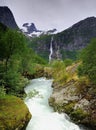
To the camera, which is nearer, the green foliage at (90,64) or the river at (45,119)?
the river at (45,119)

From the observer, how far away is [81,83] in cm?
4088

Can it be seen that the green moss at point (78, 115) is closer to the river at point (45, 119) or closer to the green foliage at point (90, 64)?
the river at point (45, 119)

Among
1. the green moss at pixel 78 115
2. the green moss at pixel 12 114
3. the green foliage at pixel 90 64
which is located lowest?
the green moss at pixel 78 115

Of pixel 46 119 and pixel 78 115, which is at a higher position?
pixel 46 119

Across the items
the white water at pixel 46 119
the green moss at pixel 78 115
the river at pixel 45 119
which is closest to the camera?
the river at pixel 45 119

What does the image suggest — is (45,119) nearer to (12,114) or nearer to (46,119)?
(46,119)

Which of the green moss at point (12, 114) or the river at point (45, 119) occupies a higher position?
the green moss at point (12, 114)

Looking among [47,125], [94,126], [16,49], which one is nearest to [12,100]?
[47,125]

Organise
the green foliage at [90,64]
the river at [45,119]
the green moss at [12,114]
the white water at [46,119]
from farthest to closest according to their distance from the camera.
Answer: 1. the green foliage at [90,64]
2. the white water at [46,119]
3. the river at [45,119]
4. the green moss at [12,114]

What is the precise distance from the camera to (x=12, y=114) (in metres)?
25.6

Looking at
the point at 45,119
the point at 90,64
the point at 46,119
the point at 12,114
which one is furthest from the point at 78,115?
the point at 12,114

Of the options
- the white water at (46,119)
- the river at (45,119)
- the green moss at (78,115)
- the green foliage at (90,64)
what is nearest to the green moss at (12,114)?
the river at (45,119)

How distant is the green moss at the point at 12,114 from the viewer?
944 inches

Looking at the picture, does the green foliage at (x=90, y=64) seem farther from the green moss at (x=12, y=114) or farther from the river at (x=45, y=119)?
the green moss at (x=12, y=114)
